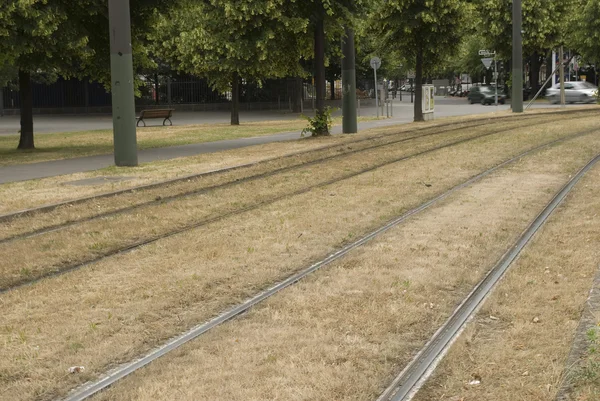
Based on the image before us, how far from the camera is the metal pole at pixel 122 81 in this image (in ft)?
56.3

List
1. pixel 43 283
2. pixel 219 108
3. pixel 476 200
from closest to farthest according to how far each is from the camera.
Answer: pixel 43 283, pixel 476 200, pixel 219 108

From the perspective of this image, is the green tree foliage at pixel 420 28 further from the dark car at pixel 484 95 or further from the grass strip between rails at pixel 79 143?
the dark car at pixel 484 95

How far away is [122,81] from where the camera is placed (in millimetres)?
17531

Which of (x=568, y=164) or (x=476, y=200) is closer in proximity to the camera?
(x=476, y=200)

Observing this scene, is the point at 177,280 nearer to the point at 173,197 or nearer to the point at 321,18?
the point at 173,197

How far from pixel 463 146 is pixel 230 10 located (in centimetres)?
839

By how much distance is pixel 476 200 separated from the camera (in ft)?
40.7

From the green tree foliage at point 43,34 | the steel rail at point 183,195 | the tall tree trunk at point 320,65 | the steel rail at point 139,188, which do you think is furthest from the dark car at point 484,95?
the steel rail at point 139,188

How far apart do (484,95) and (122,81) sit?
1910 inches

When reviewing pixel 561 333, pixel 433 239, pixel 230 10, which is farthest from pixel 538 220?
pixel 230 10

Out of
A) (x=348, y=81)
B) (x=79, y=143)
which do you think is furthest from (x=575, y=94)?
(x=79, y=143)

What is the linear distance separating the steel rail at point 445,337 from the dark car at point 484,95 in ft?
178

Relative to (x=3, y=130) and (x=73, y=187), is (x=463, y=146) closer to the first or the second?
(x=73, y=187)

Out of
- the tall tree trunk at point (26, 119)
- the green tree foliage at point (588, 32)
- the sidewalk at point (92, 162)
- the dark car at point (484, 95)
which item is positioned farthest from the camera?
the dark car at point (484, 95)
